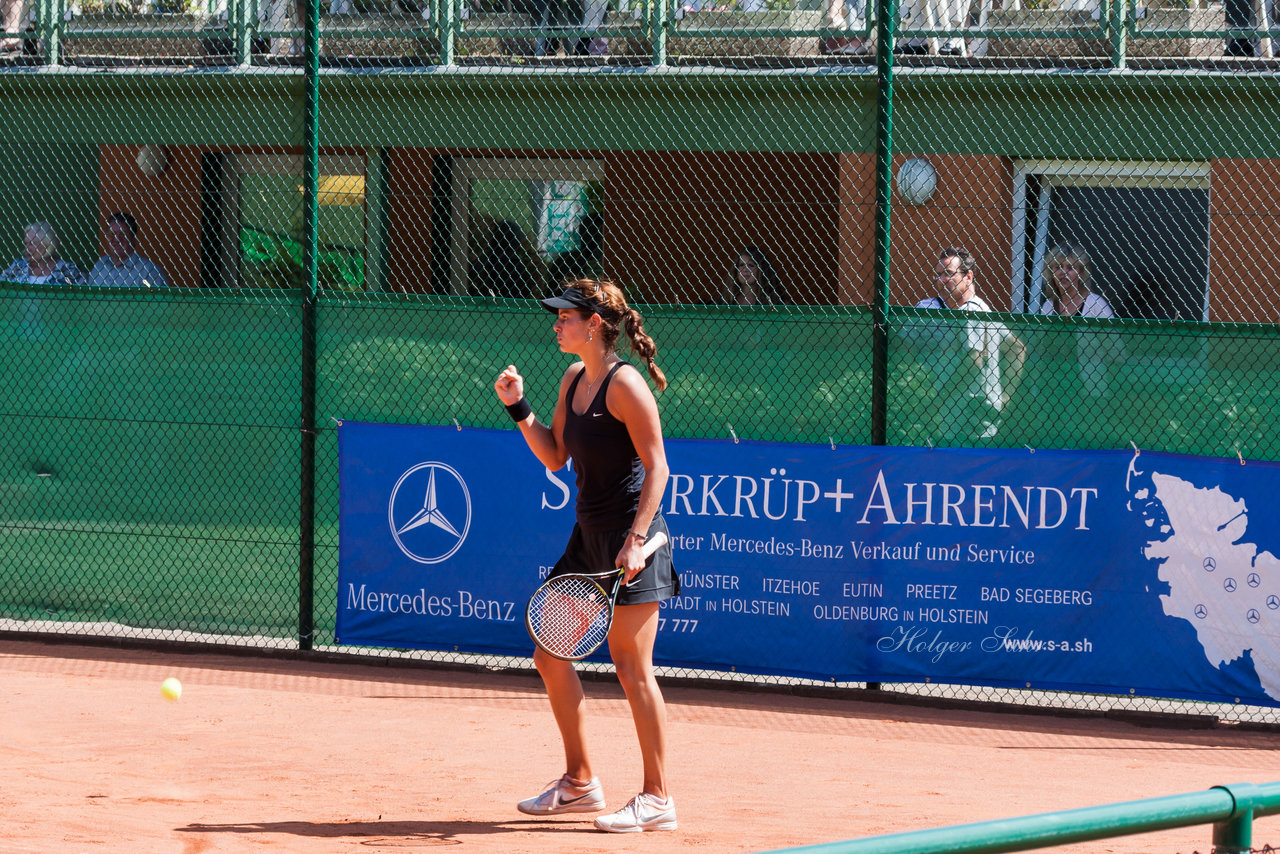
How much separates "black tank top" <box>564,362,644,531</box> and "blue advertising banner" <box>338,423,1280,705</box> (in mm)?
2559

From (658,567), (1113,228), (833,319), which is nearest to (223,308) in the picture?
(833,319)

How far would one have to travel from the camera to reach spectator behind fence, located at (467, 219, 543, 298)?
42.3 feet

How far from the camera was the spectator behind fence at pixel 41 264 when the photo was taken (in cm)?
1046

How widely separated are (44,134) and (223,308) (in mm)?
3812

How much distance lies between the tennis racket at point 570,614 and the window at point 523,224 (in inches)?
299

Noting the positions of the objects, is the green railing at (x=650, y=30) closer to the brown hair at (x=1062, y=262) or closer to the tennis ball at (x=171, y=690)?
the brown hair at (x=1062, y=262)

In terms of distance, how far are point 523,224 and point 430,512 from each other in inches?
206

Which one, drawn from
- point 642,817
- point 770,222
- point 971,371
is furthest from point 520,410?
point 770,222

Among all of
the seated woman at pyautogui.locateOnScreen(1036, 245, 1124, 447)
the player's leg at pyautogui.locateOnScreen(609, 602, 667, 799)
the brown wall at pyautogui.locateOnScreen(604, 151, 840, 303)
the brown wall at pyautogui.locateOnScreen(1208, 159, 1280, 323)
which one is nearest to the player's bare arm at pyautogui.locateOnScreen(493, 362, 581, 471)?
the player's leg at pyautogui.locateOnScreen(609, 602, 667, 799)

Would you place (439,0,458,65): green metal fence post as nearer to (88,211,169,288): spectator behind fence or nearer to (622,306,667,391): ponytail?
(88,211,169,288): spectator behind fence

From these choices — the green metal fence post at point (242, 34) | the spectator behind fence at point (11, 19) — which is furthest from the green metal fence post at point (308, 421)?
the spectator behind fence at point (11, 19)

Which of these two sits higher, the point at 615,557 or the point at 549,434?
the point at 549,434

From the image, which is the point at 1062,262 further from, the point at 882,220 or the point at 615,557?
the point at 615,557

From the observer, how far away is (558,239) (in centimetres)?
1306
